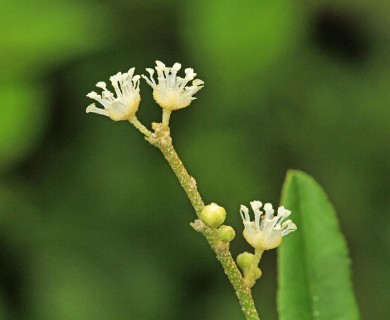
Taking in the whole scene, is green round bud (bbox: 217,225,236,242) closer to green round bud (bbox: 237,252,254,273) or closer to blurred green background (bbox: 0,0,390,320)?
green round bud (bbox: 237,252,254,273)

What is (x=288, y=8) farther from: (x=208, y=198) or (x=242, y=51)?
(x=208, y=198)

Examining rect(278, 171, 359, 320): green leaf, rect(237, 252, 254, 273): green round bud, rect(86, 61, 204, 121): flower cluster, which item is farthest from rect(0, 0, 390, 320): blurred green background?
rect(237, 252, 254, 273): green round bud

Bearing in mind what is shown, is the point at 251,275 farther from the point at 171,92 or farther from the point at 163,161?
the point at 163,161

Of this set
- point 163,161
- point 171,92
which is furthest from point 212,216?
point 163,161

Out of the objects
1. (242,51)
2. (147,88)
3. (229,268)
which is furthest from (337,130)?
(229,268)

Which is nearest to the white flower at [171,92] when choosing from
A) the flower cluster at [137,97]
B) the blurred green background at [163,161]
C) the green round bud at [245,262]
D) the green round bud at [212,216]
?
the flower cluster at [137,97]

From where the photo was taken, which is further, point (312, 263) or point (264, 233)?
point (312, 263)
